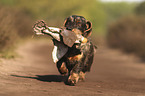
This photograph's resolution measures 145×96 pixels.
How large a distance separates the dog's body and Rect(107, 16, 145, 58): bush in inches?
354

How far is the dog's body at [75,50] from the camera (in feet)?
19.4

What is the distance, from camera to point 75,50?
6.11 m

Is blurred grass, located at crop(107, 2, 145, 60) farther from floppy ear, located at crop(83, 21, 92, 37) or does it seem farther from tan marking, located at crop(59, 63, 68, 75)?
tan marking, located at crop(59, 63, 68, 75)

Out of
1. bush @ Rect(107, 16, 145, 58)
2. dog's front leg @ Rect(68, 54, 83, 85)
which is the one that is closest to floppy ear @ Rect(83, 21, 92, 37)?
dog's front leg @ Rect(68, 54, 83, 85)

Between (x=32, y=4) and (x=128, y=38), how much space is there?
79.4 feet

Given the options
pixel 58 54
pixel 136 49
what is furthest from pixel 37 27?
A: pixel 136 49

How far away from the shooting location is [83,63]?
623cm

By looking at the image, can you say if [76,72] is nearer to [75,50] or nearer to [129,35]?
[75,50]

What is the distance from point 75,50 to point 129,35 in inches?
489

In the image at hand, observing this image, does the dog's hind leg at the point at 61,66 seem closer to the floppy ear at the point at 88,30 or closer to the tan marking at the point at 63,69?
the tan marking at the point at 63,69

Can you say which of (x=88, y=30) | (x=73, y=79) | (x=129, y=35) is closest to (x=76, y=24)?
(x=88, y=30)

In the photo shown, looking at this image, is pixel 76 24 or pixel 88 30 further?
pixel 88 30

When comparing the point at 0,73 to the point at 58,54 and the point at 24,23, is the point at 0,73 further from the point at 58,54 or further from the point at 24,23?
the point at 24,23

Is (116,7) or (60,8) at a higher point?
(116,7)
